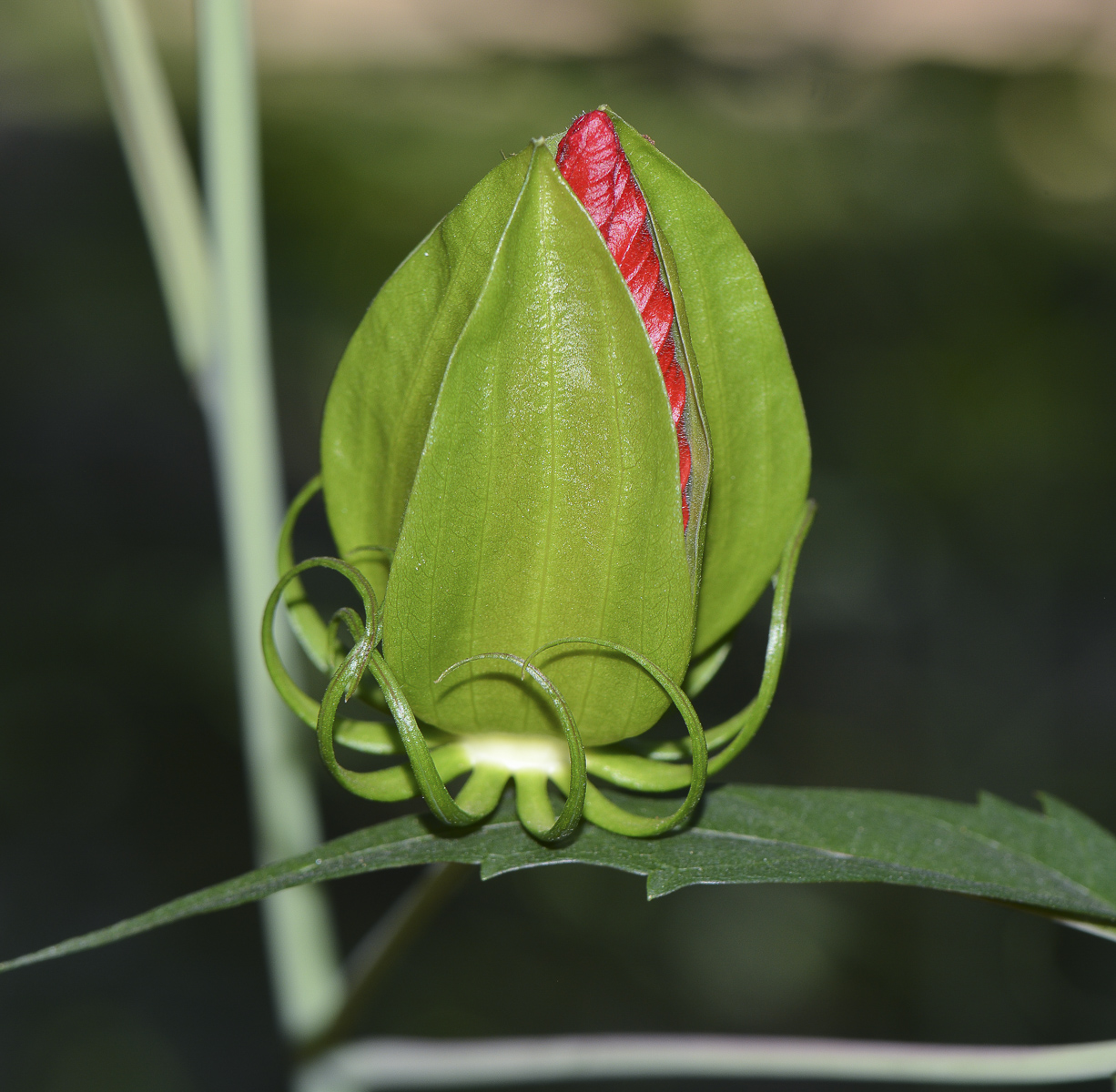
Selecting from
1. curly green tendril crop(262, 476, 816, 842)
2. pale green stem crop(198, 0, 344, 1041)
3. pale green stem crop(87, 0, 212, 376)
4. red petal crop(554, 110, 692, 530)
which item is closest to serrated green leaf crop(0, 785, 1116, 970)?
curly green tendril crop(262, 476, 816, 842)

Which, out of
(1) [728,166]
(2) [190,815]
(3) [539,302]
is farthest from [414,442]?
(1) [728,166]

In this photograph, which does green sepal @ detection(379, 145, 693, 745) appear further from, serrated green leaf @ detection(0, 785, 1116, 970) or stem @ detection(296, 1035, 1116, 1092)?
stem @ detection(296, 1035, 1116, 1092)

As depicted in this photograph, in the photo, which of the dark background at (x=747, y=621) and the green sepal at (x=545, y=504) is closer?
the green sepal at (x=545, y=504)

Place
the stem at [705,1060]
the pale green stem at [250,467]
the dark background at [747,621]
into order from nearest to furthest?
the stem at [705,1060]
the pale green stem at [250,467]
the dark background at [747,621]

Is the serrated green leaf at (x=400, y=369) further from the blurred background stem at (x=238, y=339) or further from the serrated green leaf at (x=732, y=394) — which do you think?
the blurred background stem at (x=238, y=339)

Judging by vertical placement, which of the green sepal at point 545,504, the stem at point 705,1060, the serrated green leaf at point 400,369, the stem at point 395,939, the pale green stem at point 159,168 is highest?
the pale green stem at point 159,168

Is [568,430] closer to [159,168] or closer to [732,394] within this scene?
[732,394]

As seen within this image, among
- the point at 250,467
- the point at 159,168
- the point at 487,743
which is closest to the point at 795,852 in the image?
the point at 487,743

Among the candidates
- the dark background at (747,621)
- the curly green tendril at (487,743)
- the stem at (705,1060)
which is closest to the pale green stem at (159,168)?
the curly green tendril at (487,743)
